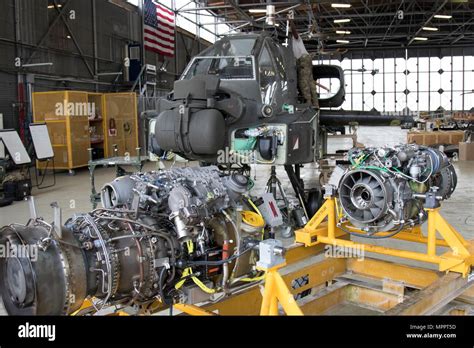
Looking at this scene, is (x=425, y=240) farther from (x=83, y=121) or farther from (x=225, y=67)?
(x=83, y=121)

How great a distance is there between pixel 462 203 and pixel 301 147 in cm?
368

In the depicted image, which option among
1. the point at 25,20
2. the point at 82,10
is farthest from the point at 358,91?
the point at 25,20

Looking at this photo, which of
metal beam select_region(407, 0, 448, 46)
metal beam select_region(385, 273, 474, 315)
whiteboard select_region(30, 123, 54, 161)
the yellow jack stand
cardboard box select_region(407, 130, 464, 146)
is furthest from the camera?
metal beam select_region(407, 0, 448, 46)

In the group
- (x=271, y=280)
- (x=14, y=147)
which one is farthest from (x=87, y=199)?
(x=271, y=280)

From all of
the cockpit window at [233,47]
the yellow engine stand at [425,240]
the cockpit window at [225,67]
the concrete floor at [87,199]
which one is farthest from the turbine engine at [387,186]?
the cockpit window at [233,47]

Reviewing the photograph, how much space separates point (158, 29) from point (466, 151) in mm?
13807

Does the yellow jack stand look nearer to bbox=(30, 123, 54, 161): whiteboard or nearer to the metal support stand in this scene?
the metal support stand

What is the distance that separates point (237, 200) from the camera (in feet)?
11.5

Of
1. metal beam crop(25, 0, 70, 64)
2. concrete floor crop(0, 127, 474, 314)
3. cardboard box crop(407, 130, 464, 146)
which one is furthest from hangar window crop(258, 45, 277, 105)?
cardboard box crop(407, 130, 464, 146)

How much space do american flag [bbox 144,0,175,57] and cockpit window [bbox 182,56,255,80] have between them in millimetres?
14831

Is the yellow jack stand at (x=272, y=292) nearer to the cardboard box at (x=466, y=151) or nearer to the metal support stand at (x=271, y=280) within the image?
the metal support stand at (x=271, y=280)

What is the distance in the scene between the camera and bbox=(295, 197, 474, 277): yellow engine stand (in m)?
3.78

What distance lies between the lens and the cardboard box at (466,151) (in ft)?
48.9
